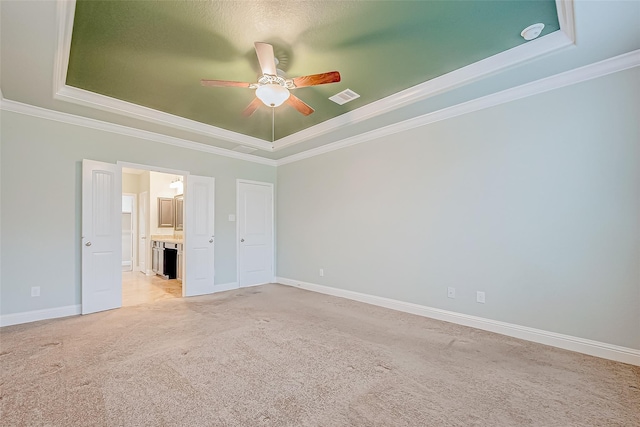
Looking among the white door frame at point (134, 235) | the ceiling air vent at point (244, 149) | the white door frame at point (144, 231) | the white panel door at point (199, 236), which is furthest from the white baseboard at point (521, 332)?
the white door frame at point (134, 235)

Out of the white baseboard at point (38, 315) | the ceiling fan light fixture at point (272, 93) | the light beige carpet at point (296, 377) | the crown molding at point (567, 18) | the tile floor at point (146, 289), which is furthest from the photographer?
the tile floor at point (146, 289)

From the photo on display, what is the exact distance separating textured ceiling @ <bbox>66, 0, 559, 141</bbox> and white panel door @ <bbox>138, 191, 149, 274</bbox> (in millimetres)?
4625

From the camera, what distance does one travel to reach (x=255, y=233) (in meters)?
5.83

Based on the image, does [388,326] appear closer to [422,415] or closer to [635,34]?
[422,415]

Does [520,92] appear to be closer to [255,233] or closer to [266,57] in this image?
[266,57]

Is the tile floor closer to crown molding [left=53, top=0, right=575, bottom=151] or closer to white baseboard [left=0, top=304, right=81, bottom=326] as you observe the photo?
white baseboard [left=0, top=304, right=81, bottom=326]

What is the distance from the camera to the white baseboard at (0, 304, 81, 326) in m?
3.39

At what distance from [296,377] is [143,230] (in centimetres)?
697

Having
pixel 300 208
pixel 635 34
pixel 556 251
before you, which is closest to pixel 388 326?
pixel 556 251

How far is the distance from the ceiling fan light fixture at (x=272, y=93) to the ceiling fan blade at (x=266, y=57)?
131 mm

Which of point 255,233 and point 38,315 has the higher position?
point 255,233

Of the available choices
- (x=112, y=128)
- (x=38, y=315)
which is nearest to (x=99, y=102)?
(x=112, y=128)

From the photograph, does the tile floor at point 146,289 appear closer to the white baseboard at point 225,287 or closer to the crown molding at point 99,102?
the white baseboard at point 225,287

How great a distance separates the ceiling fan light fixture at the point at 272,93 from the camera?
2.73m
